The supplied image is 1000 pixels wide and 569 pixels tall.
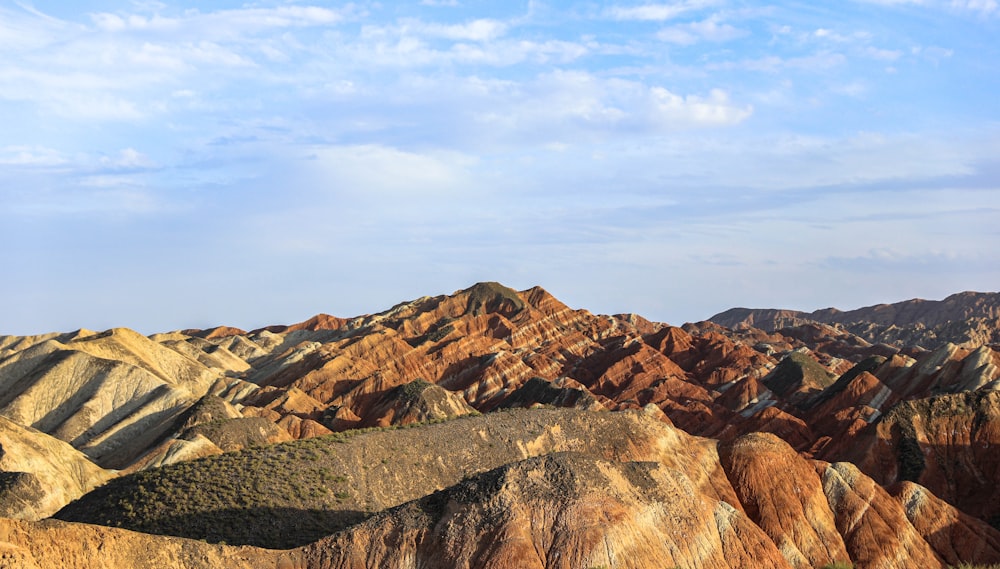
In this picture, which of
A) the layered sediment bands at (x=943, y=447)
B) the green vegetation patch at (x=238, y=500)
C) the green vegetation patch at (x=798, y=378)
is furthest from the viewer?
the green vegetation patch at (x=798, y=378)

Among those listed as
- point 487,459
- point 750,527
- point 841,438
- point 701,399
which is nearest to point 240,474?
point 487,459

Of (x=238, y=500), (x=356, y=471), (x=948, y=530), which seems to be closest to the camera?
(x=238, y=500)

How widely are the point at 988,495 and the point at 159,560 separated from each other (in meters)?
70.5

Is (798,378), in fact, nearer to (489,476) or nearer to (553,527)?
(489,476)

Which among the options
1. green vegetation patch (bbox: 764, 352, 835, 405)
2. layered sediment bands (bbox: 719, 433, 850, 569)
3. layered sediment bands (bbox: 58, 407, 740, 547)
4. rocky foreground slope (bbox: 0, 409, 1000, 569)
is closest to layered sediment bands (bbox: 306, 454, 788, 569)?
rocky foreground slope (bbox: 0, 409, 1000, 569)

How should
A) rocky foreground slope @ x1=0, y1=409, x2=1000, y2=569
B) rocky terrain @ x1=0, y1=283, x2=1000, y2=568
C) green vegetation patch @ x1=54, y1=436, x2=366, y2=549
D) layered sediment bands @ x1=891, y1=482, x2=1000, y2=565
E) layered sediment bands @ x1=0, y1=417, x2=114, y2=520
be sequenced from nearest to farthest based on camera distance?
rocky foreground slope @ x1=0, y1=409, x2=1000, y2=569, rocky terrain @ x1=0, y1=283, x2=1000, y2=568, green vegetation patch @ x1=54, y1=436, x2=366, y2=549, layered sediment bands @ x1=891, y1=482, x2=1000, y2=565, layered sediment bands @ x1=0, y1=417, x2=114, y2=520

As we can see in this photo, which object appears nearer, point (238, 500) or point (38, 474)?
point (238, 500)

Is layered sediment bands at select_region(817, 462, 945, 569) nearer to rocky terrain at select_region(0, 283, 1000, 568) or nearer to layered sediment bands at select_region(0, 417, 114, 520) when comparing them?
rocky terrain at select_region(0, 283, 1000, 568)

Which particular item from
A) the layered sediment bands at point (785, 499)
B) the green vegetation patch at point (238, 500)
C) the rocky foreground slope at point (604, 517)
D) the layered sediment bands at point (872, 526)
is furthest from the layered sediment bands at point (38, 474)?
the layered sediment bands at point (872, 526)

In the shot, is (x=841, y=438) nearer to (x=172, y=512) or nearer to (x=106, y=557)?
(x=172, y=512)

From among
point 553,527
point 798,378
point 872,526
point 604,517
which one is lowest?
point 798,378

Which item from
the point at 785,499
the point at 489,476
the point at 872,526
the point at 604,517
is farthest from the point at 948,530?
the point at 489,476

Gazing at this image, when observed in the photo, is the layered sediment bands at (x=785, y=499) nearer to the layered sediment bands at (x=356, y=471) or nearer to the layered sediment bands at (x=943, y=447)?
the layered sediment bands at (x=356, y=471)

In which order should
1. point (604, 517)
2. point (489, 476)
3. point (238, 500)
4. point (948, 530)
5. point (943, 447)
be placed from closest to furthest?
point (604, 517)
point (489, 476)
point (238, 500)
point (948, 530)
point (943, 447)
